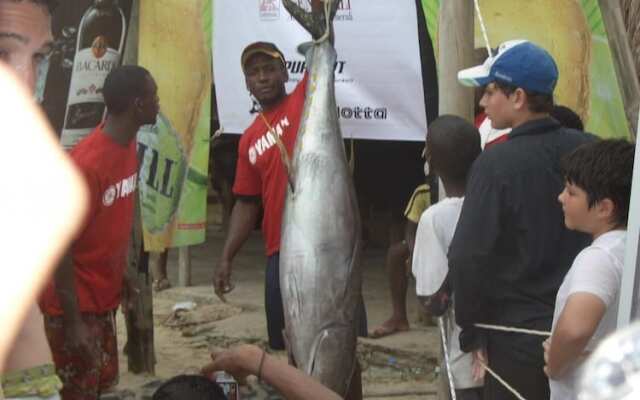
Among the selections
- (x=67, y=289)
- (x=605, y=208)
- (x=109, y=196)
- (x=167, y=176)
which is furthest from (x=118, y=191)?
(x=605, y=208)

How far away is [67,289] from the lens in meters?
3.61

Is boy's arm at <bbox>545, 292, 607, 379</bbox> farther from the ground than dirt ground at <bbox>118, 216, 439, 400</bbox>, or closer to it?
farther from the ground

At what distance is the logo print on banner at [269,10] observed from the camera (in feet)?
15.8

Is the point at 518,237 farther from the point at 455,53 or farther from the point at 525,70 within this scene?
the point at 455,53

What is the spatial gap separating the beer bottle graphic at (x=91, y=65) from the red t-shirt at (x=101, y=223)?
67 centimetres

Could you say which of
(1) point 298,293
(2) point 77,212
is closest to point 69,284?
(2) point 77,212

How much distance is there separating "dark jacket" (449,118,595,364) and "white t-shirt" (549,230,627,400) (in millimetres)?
320

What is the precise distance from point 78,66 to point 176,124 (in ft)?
2.15

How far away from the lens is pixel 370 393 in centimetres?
539

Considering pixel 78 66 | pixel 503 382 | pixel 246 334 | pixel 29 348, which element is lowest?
pixel 246 334

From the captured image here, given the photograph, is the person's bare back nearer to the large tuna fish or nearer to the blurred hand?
the large tuna fish

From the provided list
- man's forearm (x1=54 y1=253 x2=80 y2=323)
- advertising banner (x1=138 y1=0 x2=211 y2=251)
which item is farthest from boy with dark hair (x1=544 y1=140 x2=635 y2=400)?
advertising banner (x1=138 y1=0 x2=211 y2=251)

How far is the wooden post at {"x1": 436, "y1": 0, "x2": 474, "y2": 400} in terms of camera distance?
3830 mm

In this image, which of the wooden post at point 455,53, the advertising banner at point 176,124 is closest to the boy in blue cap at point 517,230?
the wooden post at point 455,53
